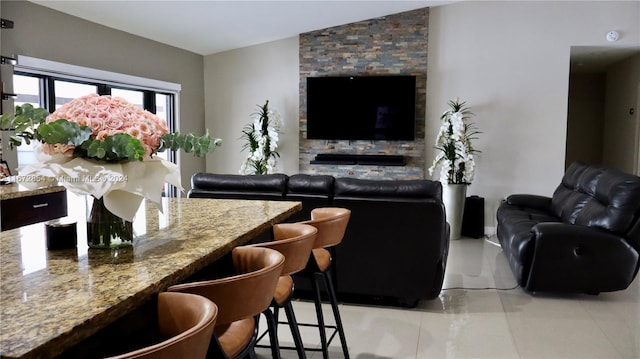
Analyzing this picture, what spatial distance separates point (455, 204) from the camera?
6.20m

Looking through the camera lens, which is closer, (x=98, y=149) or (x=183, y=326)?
(x=183, y=326)

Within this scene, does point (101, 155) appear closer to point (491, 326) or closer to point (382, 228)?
point (382, 228)

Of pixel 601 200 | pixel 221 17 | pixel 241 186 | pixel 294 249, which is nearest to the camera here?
pixel 294 249

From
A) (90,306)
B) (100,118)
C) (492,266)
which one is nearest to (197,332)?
(90,306)

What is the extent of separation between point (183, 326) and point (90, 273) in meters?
0.30

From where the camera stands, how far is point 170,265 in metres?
1.37

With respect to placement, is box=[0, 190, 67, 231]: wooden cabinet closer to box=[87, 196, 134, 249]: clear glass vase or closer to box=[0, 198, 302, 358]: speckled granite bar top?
box=[0, 198, 302, 358]: speckled granite bar top

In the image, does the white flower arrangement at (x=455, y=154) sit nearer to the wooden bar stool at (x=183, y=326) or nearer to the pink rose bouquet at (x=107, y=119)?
the pink rose bouquet at (x=107, y=119)

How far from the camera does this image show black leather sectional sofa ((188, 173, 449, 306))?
354cm

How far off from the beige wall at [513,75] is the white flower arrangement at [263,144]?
2187 mm

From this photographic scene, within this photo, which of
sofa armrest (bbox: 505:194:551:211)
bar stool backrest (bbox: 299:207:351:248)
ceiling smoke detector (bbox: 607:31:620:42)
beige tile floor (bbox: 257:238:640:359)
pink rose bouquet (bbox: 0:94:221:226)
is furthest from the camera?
ceiling smoke detector (bbox: 607:31:620:42)

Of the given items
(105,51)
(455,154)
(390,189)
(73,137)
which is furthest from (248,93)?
(73,137)

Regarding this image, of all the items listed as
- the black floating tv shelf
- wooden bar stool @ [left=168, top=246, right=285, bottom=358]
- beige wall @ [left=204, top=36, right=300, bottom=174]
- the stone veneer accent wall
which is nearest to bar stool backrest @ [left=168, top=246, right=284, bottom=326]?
wooden bar stool @ [left=168, top=246, right=285, bottom=358]

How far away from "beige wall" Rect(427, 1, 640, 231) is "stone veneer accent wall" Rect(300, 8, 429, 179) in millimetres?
179
